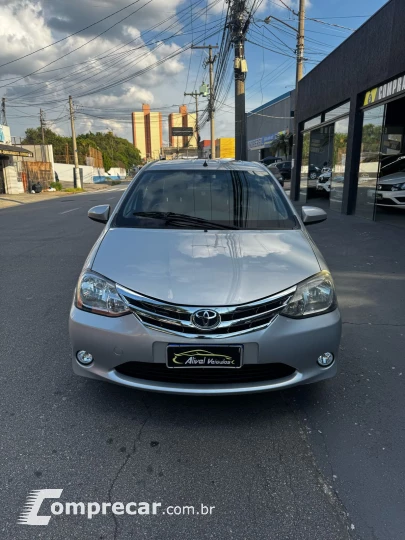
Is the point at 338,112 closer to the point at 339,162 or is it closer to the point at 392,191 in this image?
the point at 339,162

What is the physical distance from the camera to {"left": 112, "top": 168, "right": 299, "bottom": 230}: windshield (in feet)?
11.2

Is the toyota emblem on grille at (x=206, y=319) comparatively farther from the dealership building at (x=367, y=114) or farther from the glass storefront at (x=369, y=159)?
the glass storefront at (x=369, y=159)

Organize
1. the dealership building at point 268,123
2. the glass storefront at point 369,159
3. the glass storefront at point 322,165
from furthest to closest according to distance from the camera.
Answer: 1. the dealership building at point 268,123
2. the glass storefront at point 322,165
3. the glass storefront at point 369,159

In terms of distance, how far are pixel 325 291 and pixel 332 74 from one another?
1344 cm

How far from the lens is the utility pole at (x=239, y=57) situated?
14.1 meters

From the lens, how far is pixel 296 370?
2.46 meters

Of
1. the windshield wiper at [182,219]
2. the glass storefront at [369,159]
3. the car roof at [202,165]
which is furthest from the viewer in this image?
the glass storefront at [369,159]

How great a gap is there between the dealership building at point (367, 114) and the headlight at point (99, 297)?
970cm

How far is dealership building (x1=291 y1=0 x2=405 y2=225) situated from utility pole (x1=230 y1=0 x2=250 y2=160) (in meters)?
2.89

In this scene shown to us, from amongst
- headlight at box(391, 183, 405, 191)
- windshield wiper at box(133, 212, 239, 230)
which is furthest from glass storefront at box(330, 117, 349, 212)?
windshield wiper at box(133, 212, 239, 230)

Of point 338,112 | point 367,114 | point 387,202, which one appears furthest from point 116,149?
point 387,202

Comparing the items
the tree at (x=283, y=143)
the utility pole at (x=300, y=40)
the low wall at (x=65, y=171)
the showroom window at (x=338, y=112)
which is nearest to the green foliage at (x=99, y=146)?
the low wall at (x=65, y=171)

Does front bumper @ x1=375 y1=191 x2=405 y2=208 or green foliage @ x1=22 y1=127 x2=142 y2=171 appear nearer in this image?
front bumper @ x1=375 y1=191 x2=405 y2=208

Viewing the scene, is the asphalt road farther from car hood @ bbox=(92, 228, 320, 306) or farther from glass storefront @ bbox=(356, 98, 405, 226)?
glass storefront @ bbox=(356, 98, 405, 226)
